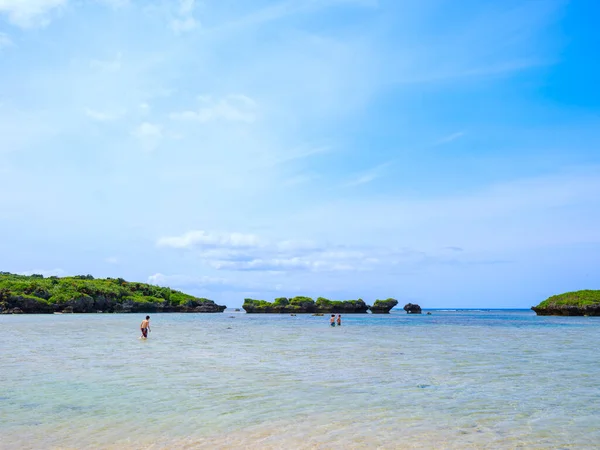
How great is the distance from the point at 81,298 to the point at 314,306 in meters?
81.4

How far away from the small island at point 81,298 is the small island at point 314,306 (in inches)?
1187

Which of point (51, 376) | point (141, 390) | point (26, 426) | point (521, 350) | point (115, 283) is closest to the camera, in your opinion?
point (26, 426)

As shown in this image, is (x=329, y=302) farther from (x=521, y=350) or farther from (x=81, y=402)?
(x=81, y=402)

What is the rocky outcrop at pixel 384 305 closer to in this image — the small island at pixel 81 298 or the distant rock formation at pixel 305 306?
the distant rock formation at pixel 305 306

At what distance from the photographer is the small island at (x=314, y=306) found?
180 meters

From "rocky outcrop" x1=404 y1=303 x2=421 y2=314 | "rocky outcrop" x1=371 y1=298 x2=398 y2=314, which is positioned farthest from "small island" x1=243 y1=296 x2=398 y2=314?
"rocky outcrop" x1=404 y1=303 x2=421 y2=314

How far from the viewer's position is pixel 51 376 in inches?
820

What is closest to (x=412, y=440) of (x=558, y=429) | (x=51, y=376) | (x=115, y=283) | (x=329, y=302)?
(x=558, y=429)

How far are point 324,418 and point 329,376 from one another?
811 centimetres

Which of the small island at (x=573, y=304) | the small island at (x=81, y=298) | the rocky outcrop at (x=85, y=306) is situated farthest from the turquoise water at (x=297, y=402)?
the small island at (x=81, y=298)

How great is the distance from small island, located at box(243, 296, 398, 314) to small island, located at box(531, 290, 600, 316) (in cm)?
5772

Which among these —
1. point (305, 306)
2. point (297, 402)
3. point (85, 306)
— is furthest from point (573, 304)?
→ point (85, 306)

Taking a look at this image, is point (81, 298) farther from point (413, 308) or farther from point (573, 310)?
point (573, 310)

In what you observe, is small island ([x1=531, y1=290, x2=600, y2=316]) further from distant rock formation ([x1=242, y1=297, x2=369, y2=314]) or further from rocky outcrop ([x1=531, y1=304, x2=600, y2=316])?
distant rock formation ([x1=242, y1=297, x2=369, y2=314])
